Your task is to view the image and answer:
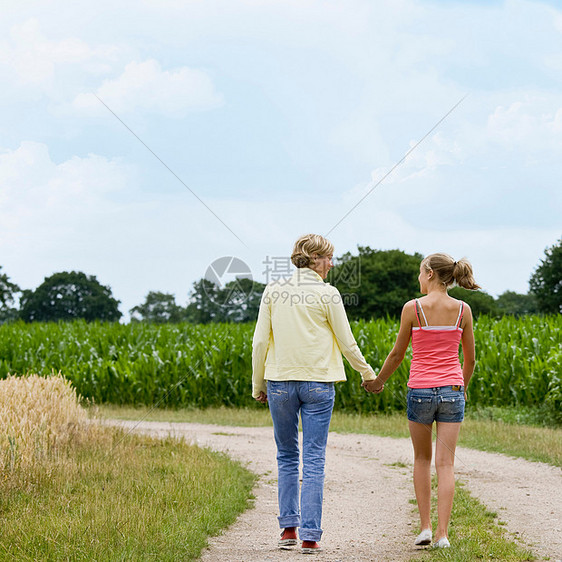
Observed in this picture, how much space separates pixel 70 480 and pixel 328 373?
3690 millimetres

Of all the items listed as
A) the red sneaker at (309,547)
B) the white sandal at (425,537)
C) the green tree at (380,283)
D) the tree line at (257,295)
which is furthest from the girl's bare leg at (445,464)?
the green tree at (380,283)

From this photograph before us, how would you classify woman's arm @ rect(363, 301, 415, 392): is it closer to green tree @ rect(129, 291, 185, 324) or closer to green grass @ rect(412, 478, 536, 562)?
green grass @ rect(412, 478, 536, 562)

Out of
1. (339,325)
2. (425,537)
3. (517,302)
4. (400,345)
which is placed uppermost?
(517,302)

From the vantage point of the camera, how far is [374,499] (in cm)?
724

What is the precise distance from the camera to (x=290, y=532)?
5051 mm

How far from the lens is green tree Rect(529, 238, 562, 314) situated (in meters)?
43.1

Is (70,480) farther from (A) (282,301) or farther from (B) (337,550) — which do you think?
(A) (282,301)

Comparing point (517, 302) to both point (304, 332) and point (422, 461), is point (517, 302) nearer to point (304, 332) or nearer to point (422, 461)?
point (422, 461)

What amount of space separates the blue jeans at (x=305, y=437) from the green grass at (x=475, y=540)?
83cm

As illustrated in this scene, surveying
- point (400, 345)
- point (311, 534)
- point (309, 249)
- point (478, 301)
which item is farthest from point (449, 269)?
point (478, 301)

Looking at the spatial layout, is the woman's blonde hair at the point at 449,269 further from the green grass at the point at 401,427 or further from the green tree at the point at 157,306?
the green tree at the point at 157,306

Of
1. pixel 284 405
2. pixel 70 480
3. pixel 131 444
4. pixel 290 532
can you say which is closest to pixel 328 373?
pixel 284 405

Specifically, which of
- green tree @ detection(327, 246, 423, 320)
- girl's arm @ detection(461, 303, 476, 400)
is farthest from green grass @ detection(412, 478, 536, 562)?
green tree @ detection(327, 246, 423, 320)

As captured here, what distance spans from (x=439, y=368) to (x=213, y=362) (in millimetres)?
12557
